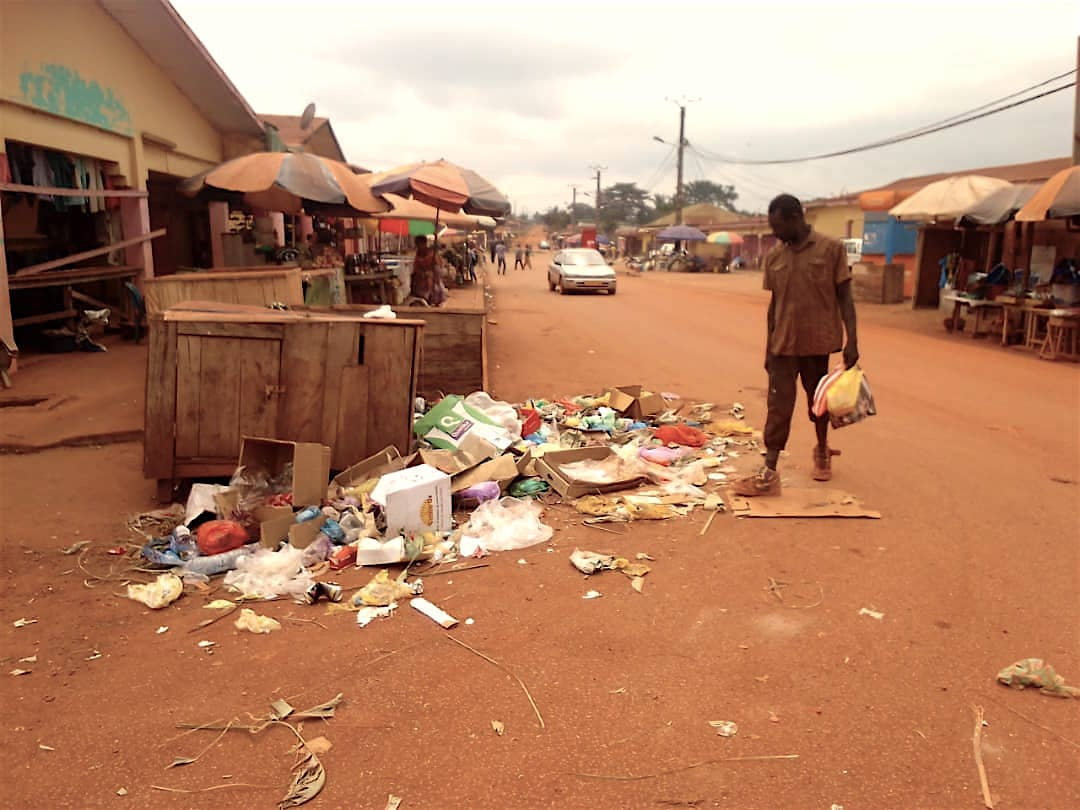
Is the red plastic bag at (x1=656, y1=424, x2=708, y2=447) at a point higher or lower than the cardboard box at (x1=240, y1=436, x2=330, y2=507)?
lower

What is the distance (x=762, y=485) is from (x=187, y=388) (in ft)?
13.0

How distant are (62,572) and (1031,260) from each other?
54.3ft

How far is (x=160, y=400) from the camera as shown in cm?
526

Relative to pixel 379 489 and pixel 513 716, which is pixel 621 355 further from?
pixel 513 716

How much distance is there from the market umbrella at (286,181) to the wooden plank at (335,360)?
18.5 feet

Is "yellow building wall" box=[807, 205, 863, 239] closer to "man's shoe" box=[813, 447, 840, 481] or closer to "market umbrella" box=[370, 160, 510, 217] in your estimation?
"market umbrella" box=[370, 160, 510, 217]

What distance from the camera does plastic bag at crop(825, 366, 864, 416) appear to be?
517 cm

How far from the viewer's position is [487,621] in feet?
12.3

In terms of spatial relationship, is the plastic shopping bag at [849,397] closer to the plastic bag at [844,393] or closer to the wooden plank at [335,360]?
the plastic bag at [844,393]

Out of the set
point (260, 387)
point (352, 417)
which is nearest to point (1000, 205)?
point (352, 417)

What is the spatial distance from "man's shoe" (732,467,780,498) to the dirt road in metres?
0.44

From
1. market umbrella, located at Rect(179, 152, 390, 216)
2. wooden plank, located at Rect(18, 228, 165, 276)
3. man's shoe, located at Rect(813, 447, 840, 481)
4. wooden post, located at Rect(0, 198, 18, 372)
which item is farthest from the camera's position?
market umbrella, located at Rect(179, 152, 390, 216)

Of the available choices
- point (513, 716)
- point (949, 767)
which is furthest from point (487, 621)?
point (949, 767)

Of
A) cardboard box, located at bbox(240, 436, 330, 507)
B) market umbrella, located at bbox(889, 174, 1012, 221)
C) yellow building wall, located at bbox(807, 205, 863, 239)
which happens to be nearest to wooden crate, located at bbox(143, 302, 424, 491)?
cardboard box, located at bbox(240, 436, 330, 507)
